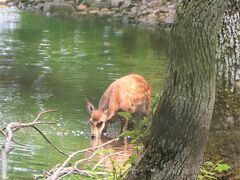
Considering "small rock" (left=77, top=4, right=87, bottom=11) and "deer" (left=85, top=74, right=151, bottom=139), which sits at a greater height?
"deer" (left=85, top=74, right=151, bottom=139)

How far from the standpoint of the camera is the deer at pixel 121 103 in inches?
400

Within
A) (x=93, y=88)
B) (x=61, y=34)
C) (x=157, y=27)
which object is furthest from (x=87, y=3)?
(x=93, y=88)

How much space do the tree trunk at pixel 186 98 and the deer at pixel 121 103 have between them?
234 inches

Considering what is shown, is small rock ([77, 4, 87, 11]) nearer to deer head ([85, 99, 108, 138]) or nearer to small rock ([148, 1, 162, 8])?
small rock ([148, 1, 162, 8])

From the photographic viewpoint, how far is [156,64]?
18922mm

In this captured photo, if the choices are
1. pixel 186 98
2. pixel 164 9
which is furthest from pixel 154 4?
pixel 186 98

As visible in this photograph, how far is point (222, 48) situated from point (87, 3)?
112 feet

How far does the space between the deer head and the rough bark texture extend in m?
4.88

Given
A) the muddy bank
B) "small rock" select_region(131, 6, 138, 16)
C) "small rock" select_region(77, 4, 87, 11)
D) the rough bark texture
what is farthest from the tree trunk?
"small rock" select_region(77, 4, 87, 11)

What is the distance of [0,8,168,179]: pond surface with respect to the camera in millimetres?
9516

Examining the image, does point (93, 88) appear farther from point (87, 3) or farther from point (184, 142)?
point (87, 3)

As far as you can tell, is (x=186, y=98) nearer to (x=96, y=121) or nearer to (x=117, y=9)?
(x=96, y=121)

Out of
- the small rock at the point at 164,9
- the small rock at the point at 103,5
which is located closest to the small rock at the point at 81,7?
the small rock at the point at 103,5

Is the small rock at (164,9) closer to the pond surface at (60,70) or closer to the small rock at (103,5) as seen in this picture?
the pond surface at (60,70)
